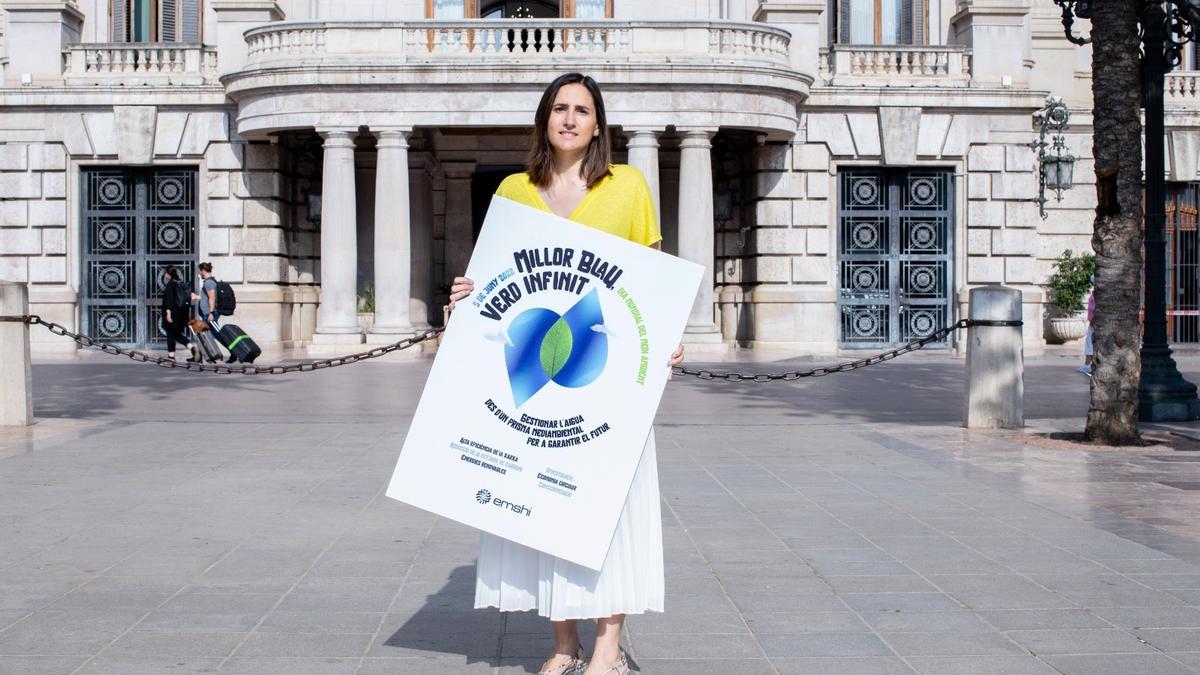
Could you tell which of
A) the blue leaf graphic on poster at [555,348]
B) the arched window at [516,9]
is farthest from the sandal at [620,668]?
the arched window at [516,9]

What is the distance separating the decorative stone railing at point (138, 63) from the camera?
28594 mm

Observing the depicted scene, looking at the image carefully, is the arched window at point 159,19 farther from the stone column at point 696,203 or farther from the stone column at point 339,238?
the stone column at point 696,203

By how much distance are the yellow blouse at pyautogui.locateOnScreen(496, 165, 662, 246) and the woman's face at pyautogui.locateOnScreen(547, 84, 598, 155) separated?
0.52ft

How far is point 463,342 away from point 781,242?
78.3 feet

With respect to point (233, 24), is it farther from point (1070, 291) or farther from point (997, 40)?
point (1070, 291)

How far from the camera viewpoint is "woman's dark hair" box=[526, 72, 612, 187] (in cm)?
506

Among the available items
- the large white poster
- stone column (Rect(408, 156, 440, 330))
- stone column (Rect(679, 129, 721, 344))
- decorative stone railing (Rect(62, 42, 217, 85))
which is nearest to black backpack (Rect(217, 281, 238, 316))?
stone column (Rect(408, 156, 440, 330))

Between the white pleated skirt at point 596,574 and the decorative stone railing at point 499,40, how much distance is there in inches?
860

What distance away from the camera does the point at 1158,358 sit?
14.8 m

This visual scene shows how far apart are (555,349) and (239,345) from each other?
17.1 m

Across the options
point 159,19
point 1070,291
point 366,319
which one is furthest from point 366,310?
point 1070,291

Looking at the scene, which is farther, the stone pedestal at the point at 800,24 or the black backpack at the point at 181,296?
the stone pedestal at the point at 800,24

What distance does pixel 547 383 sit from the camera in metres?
4.94

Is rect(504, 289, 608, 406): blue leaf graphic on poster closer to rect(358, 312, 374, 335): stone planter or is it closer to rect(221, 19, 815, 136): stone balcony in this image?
rect(221, 19, 815, 136): stone balcony
